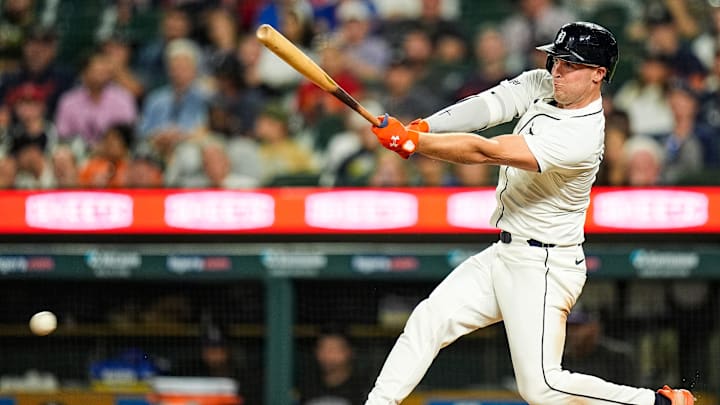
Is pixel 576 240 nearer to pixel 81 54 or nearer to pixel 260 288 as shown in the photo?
pixel 260 288

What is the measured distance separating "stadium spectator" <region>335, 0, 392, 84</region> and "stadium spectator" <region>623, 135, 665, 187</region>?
1.72 meters

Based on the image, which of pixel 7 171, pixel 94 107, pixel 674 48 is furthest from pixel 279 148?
pixel 674 48

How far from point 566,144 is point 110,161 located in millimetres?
3688

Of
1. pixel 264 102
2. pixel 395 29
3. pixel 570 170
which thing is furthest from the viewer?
pixel 395 29

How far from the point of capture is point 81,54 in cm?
772

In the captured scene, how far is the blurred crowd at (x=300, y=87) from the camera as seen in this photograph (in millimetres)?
6340

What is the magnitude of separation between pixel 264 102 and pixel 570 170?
3485 millimetres

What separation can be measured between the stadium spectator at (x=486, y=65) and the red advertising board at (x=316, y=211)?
1.20m

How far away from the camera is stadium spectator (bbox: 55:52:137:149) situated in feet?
23.2

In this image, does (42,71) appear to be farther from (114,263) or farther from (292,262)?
(292,262)

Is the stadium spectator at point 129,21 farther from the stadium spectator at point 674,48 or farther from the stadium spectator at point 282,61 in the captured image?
the stadium spectator at point 674,48

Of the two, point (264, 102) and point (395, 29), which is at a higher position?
point (395, 29)

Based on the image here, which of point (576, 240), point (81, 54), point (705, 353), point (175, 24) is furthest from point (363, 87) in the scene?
point (576, 240)

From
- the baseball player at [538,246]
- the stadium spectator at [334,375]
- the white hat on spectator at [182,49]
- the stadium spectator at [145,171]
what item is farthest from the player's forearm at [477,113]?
the white hat on spectator at [182,49]
